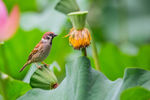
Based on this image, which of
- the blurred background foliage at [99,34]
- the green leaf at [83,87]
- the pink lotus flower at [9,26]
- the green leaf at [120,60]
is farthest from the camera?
the blurred background foliage at [99,34]

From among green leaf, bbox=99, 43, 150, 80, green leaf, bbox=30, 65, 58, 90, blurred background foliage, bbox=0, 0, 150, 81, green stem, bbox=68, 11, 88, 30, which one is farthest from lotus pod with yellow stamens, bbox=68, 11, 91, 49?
green leaf, bbox=99, 43, 150, 80

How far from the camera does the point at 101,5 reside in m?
3.82

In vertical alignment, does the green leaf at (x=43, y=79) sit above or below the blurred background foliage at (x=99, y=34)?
above

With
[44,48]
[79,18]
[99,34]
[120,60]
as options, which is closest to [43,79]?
[44,48]

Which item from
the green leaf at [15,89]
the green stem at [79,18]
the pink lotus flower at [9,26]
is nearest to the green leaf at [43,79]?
the green leaf at [15,89]

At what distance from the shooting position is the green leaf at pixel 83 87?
3.11 ft

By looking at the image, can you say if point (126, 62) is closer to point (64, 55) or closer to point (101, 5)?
point (64, 55)

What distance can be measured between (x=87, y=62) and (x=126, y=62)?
1121mm

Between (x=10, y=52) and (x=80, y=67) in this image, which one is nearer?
(x=80, y=67)

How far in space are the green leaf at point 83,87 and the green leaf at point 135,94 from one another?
6cm

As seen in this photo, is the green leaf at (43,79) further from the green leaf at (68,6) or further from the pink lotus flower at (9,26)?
the pink lotus flower at (9,26)

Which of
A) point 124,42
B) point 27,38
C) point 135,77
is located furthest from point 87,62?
point 124,42

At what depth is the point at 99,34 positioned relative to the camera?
3.51m

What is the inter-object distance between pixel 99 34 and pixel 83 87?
258 cm
